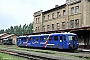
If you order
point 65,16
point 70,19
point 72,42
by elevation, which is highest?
point 65,16

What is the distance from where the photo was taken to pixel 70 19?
36094 millimetres

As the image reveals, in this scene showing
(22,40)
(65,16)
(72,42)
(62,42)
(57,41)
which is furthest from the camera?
(22,40)

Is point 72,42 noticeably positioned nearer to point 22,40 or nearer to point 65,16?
point 65,16

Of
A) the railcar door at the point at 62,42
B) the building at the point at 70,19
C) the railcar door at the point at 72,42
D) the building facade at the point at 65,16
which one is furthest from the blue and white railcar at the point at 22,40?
the railcar door at the point at 72,42

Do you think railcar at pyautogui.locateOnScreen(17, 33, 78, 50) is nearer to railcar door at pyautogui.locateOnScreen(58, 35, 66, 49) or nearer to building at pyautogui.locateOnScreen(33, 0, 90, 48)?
railcar door at pyautogui.locateOnScreen(58, 35, 66, 49)

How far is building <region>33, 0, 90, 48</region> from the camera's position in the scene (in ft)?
97.7

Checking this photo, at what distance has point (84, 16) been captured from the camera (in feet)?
107

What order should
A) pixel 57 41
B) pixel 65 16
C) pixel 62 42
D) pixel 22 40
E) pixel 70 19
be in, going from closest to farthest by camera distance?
pixel 62 42 < pixel 57 41 < pixel 70 19 < pixel 65 16 < pixel 22 40

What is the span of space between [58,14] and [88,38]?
42.6 ft

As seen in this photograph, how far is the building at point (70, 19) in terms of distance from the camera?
29.8 m

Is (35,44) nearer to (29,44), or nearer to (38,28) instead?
(29,44)

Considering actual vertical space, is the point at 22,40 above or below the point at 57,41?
below

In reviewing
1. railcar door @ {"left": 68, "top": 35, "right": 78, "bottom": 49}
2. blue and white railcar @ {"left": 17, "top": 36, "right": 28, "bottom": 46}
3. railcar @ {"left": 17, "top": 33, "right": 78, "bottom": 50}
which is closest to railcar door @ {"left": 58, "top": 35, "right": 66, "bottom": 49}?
railcar @ {"left": 17, "top": 33, "right": 78, "bottom": 50}

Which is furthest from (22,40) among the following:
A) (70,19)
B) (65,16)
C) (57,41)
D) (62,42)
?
(62,42)
